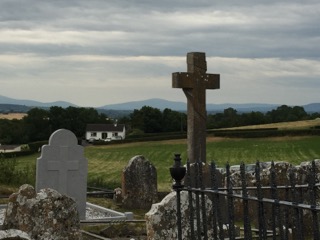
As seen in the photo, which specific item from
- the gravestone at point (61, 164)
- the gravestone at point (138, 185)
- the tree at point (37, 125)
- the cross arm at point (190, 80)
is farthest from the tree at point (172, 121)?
the gravestone at point (61, 164)

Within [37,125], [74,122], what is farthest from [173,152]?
[74,122]

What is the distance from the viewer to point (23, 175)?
22453mm

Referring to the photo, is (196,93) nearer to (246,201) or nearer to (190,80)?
(190,80)

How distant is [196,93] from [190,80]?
0.42m

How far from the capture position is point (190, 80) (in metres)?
17.3

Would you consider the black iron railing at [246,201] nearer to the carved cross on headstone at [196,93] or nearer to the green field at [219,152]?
the carved cross on headstone at [196,93]

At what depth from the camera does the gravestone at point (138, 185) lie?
60.5 ft

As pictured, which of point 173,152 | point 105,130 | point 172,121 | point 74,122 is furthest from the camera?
point 105,130

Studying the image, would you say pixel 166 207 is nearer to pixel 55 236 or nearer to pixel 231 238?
pixel 55 236

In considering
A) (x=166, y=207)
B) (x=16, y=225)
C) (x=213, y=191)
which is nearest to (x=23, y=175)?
(x=16, y=225)

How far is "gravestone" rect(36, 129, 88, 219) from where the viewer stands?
52.1 feet

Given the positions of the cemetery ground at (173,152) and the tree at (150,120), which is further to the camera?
the tree at (150,120)

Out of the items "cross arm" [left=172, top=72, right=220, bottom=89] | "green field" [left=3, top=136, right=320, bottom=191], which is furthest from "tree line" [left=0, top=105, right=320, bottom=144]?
"cross arm" [left=172, top=72, right=220, bottom=89]

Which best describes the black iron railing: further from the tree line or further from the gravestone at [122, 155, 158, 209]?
the tree line
